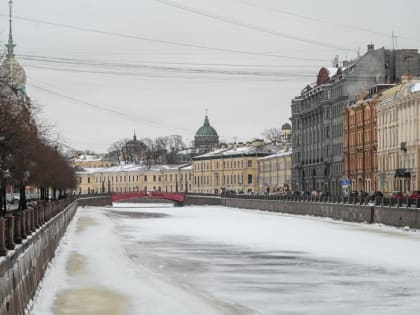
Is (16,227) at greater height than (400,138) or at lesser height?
lesser

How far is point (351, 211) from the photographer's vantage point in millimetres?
86312

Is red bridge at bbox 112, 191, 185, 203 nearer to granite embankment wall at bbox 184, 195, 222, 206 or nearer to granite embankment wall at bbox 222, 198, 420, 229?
granite embankment wall at bbox 184, 195, 222, 206

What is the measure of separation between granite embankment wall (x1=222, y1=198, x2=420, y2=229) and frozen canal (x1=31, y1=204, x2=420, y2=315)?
4.33m

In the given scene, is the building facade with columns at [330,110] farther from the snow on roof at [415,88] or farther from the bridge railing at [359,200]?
the snow on roof at [415,88]

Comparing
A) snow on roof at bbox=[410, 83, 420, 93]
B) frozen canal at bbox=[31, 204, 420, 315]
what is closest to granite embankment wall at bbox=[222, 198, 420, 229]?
frozen canal at bbox=[31, 204, 420, 315]

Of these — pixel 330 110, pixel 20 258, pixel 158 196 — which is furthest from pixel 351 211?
pixel 158 196

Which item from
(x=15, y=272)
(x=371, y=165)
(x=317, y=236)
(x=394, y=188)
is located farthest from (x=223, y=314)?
(x=371, y=165)

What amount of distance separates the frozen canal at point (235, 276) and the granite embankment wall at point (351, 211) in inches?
170

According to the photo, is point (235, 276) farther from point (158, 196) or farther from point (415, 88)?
point (158, 196)

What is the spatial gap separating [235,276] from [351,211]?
162 ft

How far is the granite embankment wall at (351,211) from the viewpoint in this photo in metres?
68.9

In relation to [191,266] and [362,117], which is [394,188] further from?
[191,266]

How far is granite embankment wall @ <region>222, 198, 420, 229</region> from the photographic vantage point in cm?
6894

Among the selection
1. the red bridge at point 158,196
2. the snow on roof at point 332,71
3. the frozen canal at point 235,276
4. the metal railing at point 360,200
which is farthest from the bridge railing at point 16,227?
the red bridge at point 158,196
